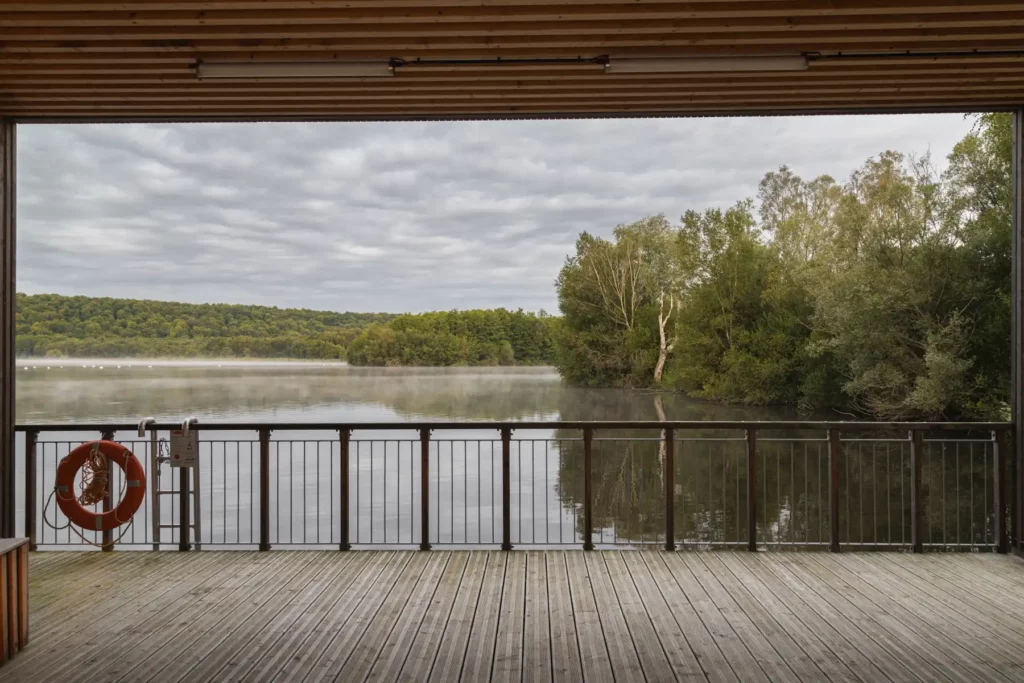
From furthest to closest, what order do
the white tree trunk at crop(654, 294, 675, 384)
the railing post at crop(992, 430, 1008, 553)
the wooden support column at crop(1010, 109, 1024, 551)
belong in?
1. the white tree trunk at crop(654, 294, 675, 384)
2. the railing post at crop(992, 430, 1008, 553)
3. the wooden support column at crop(1010, 109, 1024, 551)

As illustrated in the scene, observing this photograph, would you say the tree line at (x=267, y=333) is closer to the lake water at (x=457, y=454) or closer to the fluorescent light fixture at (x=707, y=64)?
the lake water at (x=457, y=454)

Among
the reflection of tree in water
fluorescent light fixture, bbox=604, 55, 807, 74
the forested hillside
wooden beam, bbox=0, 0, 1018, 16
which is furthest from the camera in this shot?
the reflection of tree in water

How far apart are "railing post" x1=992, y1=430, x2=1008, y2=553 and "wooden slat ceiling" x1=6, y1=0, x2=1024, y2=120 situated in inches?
88.6

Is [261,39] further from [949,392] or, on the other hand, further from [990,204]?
[990,204]

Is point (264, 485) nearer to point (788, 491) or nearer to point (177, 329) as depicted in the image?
point (177, 329)

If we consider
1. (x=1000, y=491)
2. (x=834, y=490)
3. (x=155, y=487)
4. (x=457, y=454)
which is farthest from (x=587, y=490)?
(x=457, y=454)

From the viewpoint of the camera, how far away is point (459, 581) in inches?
175

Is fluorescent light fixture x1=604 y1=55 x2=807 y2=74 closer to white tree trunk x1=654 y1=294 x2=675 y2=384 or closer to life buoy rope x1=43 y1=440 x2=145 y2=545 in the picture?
life buoy rope x1=43 y1=440 x2=145 y2=545

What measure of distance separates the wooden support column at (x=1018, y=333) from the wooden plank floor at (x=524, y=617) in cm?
40

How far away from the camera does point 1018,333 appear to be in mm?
4871

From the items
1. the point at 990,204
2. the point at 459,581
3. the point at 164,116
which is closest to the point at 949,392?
the point at 990,204

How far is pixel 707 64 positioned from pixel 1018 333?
114 inches

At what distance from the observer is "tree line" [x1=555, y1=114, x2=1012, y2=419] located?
1420 centimetres

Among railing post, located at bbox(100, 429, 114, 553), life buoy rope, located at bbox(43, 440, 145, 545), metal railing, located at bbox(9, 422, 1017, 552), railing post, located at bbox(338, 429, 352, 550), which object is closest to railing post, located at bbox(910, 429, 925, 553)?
metal railing, located at bbox(9, 422, 1017, 552)
